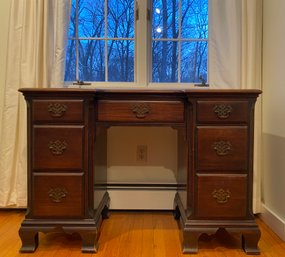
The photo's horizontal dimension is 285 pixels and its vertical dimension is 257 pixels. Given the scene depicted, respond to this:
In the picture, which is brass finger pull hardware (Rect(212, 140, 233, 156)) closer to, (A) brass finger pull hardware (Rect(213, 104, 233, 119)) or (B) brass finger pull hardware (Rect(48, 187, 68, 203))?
(A) brass finger pull hardware (Rect(213, 104, 233, 119))

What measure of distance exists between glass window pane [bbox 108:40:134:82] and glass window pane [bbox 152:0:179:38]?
0.80 feet

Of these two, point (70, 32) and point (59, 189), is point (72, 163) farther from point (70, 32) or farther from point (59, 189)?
point (70, 32)

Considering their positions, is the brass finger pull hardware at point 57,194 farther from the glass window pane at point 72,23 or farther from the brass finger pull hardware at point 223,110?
the glass window pane at point 72,23

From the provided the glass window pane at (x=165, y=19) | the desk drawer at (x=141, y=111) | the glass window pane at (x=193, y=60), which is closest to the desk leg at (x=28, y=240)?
the desk drawer at (x=141, y=111)

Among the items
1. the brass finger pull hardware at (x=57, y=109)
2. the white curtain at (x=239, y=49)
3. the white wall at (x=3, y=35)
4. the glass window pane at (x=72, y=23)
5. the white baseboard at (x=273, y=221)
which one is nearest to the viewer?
the brass finger pull hardware at (x=57, y=109)

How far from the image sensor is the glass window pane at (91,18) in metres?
Answer: 2.37

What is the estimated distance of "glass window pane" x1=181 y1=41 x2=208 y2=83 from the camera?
7.89 feet

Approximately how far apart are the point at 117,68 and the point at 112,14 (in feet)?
1.26

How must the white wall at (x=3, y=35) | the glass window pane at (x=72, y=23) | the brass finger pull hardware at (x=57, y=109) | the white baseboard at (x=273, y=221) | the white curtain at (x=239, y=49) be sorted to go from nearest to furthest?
the brass finger pull hardware at (x=57, y=109), the white baseboard at (x=273, y=221), the white curtain at (x=239, y=49), the white wall at (x=3, y=35), the glass window pane at (x=72, y=23)

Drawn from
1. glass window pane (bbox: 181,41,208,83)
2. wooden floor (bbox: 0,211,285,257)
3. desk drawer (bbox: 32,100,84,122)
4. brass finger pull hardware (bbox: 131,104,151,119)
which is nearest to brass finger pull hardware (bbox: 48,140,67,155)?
desk drawer (bbox: 32,100,84,122)

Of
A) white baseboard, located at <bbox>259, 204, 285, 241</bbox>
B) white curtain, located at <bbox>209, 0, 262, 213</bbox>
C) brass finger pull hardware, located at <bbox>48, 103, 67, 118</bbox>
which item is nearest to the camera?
brass finger pull hardware, located at <bbox>48, 103, 67, 118</bbox>

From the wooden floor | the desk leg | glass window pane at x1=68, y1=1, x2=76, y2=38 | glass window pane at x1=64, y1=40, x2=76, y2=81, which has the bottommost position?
the wooden floor

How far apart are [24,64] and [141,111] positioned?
0.90 meters

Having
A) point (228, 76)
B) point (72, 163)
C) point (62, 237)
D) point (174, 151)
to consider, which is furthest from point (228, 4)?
point (62, 237)
